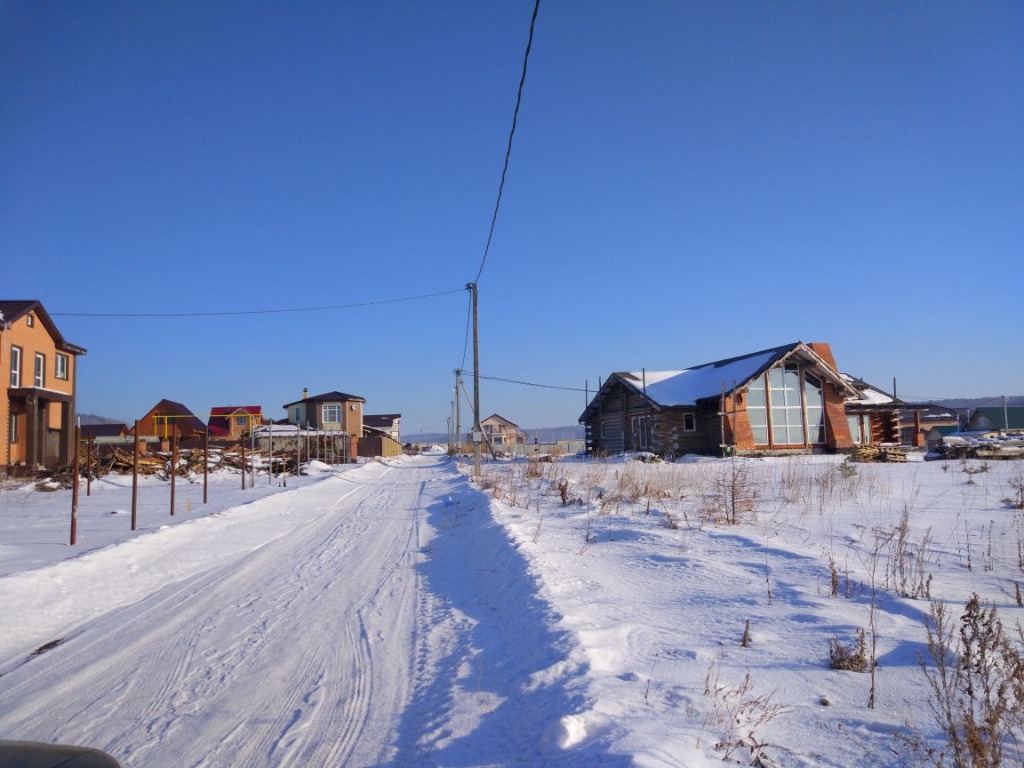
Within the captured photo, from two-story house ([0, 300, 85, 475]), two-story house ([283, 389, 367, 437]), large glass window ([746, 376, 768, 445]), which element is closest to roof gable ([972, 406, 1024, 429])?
large glass window ([746, 376, 768, 445])

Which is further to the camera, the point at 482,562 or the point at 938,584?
the point at 482,562

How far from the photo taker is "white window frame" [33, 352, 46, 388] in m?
31.0

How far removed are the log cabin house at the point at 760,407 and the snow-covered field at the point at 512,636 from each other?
21.7 m

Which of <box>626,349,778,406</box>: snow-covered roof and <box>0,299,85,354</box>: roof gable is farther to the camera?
<box>626,349,778,406</box>: snow-covered roof

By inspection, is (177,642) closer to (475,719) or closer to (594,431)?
(475,719)

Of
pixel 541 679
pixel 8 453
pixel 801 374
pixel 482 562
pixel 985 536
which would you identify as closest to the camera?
pixel 541 679

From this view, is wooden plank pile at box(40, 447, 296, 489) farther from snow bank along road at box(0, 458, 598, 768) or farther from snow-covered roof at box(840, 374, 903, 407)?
snow-covered roof at box(840, 374, 903, 407)

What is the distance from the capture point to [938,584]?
5914mm

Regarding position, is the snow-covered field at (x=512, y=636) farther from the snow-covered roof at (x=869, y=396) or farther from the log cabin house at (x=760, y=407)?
the snow-covered roof at (x=869, y=396)

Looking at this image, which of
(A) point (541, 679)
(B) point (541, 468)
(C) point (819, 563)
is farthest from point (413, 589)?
(B) point (541, 468)

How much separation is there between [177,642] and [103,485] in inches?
908

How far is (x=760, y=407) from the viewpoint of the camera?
33031mm

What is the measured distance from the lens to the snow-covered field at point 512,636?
3430 millimetres

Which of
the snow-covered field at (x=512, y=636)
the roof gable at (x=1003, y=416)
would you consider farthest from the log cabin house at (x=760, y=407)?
the roof gable at (x=1003, y=416)
